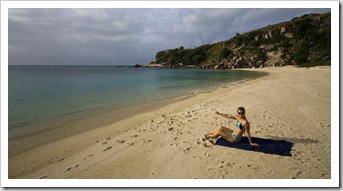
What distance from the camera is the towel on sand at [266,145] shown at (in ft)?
15.6

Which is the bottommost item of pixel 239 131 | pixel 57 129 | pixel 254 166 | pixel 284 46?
pixel 254 166

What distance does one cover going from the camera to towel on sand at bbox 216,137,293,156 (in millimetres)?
4754

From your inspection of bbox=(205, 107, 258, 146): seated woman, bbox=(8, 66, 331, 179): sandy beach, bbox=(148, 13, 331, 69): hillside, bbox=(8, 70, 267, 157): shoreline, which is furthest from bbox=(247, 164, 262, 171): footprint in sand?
bbox=(148, 13, 331, 69): hillside

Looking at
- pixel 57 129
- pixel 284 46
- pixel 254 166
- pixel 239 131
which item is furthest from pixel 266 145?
pixel 284 46

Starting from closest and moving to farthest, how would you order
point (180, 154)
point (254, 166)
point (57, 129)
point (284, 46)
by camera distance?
point (254, 166), point (180, 154), point (57, 129), point (284, 46)

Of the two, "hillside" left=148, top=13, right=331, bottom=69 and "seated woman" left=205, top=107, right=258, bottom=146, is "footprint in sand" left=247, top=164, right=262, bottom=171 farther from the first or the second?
"hillside" left=148, top=13, right=331, bottom=69

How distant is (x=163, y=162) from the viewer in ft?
15.0

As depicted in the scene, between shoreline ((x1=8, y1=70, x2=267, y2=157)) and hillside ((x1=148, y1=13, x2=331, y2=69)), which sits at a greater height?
hillside ((x1=148, y1=13, x2=331, y2=69))

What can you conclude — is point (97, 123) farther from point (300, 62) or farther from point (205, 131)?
point (300, 62)

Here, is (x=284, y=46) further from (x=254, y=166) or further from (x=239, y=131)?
(x=254, y=166)

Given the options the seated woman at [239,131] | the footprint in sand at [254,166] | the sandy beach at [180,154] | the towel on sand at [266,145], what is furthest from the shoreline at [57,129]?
the footprint in sand at [254,166]

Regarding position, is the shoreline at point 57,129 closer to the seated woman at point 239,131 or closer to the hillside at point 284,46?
the seated woman at point 239,131

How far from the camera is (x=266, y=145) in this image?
5.05 meters

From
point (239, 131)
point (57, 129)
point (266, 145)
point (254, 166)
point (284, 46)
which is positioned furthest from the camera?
point (284, 46)
